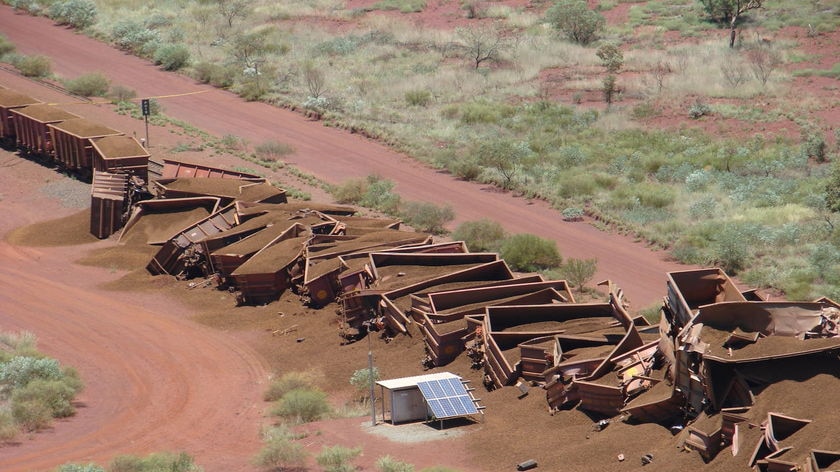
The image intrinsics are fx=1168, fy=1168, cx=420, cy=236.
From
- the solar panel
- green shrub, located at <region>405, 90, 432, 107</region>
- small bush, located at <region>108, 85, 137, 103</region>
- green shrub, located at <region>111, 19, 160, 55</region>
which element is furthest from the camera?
green shrub, located at <region>111, 19, 160, 55</region>

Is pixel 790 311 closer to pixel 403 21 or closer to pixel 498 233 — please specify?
pixel 498 233

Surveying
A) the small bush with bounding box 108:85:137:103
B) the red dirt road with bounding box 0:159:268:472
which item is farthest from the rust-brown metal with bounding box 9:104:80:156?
the red dirt road with bounding box 0:159:268:472

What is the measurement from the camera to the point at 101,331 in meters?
26.9

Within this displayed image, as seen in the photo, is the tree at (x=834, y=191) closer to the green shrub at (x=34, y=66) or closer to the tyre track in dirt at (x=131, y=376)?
the tyre track in dirt at (x=131, y=376)

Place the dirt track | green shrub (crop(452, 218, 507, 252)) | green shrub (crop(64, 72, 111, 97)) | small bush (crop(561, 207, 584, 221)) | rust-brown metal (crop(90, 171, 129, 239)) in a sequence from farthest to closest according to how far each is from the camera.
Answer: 1. green shrub (crop(64, 72, 111, 97))
2. small bush (crop(561, 207, 584, 221))
3. rust-brown metal (crop(90, 171, 129, 239))
4. green shrub (crop(452, 218, 507, 252))
5. the dirt track

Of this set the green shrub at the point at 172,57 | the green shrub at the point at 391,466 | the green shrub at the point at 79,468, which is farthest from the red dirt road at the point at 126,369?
the green shrub at the point at 172,57

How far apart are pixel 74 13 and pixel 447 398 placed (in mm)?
52378

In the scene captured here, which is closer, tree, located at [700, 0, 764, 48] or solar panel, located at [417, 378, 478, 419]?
solar panel, located at [417, 378, 478, 419]

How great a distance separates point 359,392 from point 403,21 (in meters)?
49.5

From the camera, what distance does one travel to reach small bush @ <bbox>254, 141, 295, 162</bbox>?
4381 cm

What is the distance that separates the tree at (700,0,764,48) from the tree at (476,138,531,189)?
2426 centimetres

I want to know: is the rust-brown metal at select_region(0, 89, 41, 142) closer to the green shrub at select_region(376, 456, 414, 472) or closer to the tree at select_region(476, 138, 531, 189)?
the tree at select_region(476, 138, 531, 189)

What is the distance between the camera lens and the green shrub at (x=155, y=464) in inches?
689

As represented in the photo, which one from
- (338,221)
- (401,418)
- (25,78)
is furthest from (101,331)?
(25,78)
